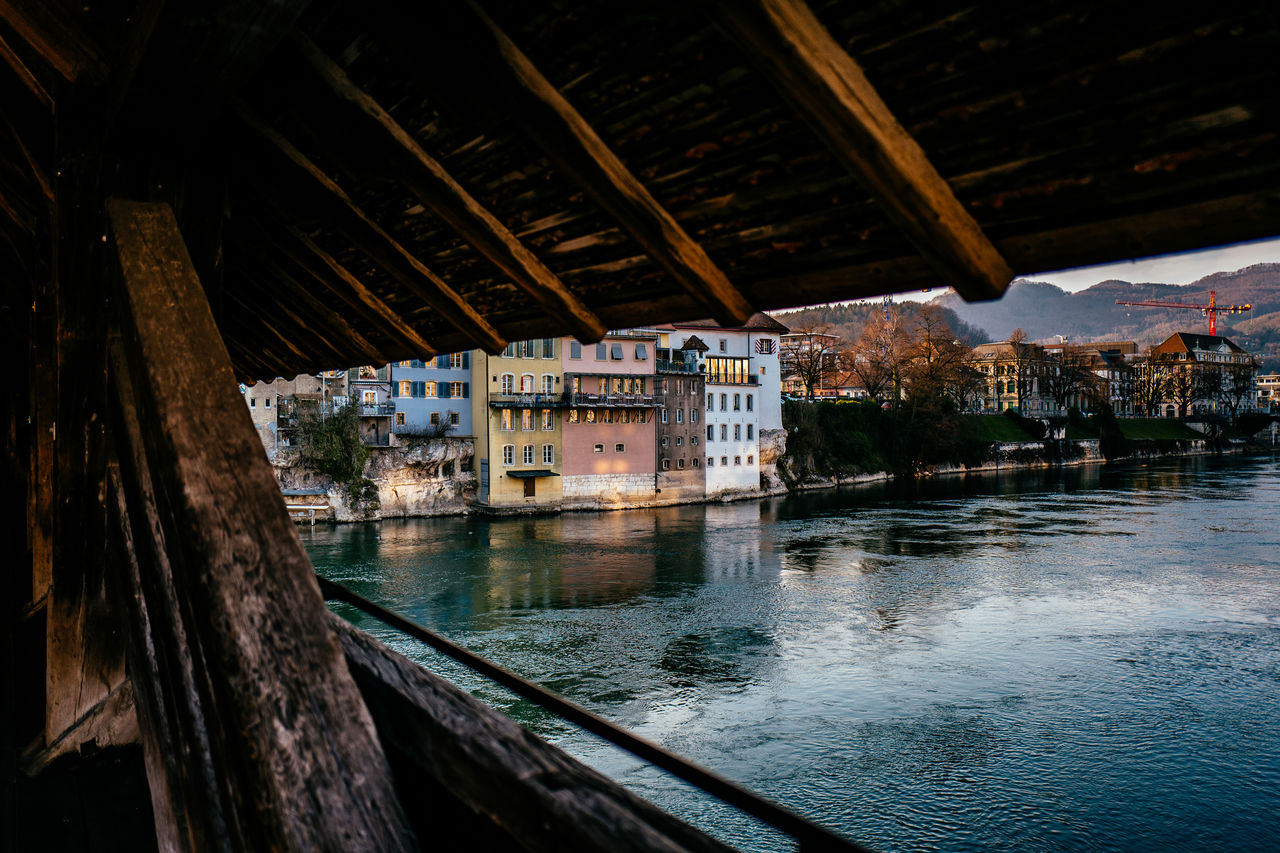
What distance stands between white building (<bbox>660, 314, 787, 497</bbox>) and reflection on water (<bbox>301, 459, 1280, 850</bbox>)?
8.19 meters

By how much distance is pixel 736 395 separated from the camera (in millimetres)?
39781

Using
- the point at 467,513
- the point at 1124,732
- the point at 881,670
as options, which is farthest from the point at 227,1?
the point at 467,513

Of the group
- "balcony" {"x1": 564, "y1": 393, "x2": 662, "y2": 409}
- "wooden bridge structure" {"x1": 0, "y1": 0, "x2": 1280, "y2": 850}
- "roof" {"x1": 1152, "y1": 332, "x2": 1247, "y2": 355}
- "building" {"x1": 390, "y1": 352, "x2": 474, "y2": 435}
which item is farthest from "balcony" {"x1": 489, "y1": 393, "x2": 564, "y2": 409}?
"roof" {"x1": 1152, "y1": 332, "x2": 1247, "y2": 355}

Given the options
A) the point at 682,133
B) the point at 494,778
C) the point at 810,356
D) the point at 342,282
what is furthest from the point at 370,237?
the point at 810,356

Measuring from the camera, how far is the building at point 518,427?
33438mm

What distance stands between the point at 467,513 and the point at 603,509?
5438mm

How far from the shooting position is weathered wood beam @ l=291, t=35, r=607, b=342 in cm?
189

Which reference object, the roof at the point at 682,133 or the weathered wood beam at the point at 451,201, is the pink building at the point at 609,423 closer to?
the weathered wood beam at the point at 451,201

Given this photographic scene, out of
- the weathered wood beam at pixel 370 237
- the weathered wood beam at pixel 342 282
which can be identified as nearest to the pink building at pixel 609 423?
the weathered wood beam at pixel 342 282

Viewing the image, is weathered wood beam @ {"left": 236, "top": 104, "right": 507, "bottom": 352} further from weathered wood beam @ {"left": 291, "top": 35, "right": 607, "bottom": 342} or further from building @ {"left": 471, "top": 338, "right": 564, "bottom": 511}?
building @ {"left": 471, "top": 338, "right": 564, "bottom": 511}

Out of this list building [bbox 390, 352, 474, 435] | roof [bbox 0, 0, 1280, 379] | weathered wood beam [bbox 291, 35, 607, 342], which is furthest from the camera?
building [bbox 390, 352, 474, 435]

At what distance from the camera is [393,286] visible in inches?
133

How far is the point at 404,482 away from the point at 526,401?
18.1 feet

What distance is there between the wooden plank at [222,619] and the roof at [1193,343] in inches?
4184
